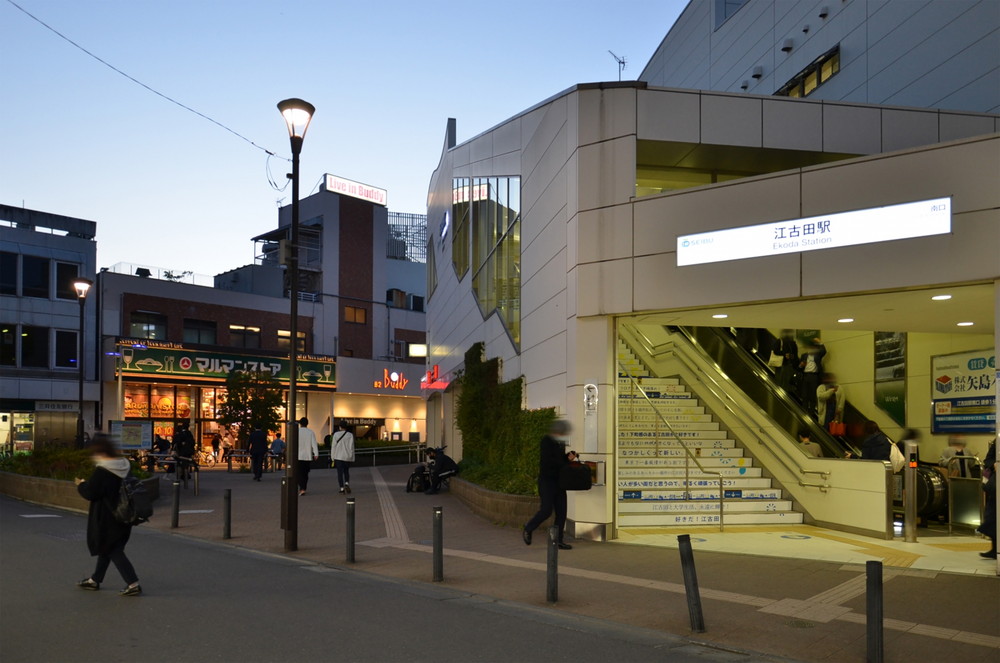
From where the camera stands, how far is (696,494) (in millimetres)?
15797

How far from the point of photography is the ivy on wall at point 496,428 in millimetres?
15672

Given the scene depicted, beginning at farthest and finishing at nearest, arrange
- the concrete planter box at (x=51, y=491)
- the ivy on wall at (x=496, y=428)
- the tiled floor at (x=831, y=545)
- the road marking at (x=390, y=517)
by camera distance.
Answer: the concrete planter box at (x=51, y=491) → the ivy on wall at (x=496, y=428) → the road marking at (x=390, y=517) → the tiled floor at (x=831, y=545)

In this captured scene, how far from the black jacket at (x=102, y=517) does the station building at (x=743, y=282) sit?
701 centimetres

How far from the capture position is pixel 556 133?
15641 mm

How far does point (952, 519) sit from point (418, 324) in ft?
148

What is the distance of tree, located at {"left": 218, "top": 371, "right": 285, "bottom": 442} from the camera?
38125mm

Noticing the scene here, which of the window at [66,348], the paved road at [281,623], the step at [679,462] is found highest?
the window at [66,348]

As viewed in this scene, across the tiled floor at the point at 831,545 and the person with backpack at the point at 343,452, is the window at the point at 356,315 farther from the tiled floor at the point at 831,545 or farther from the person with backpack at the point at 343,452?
the tiled floor at the point at 831,545

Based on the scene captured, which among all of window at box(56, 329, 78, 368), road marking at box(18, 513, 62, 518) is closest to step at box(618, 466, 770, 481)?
road marking at box(18, 513, 62, 518)

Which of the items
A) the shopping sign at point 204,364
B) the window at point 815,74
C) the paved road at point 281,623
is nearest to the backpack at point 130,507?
A: the paved road at point 281,623

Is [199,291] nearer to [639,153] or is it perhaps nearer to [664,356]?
[664,356]

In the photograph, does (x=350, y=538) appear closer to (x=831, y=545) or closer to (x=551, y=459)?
(x=551, y=459)

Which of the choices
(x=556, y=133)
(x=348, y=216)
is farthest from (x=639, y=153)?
(x=348, y=216)

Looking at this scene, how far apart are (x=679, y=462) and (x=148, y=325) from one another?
110 feet
